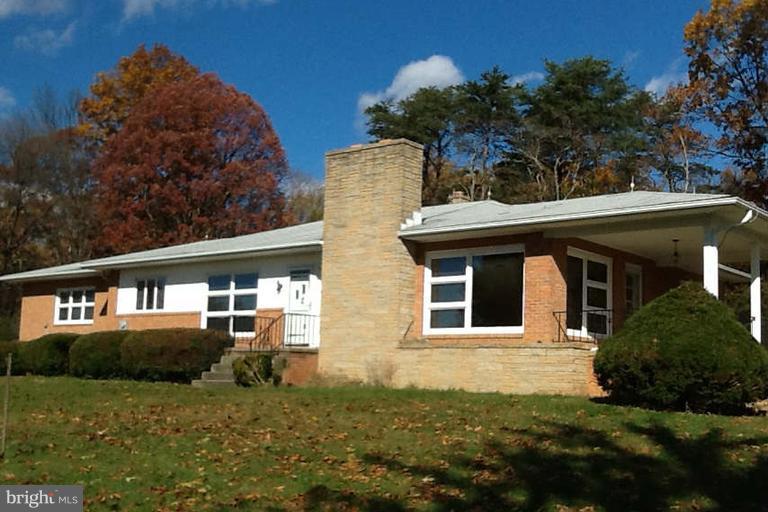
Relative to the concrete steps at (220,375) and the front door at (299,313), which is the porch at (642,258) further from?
the concrete steps at (220,375)

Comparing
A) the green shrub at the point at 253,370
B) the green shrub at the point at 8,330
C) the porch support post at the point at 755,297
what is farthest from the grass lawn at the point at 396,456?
the green shrub at the point at 8,330

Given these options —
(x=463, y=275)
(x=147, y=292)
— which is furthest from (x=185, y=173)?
(x=463, y=275)

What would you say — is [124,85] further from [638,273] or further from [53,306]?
[638,273]

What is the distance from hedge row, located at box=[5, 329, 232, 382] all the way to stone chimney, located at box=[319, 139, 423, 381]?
3032 millimetres

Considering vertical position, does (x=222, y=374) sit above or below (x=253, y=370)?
below

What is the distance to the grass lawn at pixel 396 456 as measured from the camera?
880 cm

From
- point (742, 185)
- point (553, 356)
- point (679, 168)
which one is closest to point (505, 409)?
point (553, 356)

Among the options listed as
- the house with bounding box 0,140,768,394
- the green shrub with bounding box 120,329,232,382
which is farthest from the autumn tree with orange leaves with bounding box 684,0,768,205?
the green shrub with bounding box 120,329,232,382

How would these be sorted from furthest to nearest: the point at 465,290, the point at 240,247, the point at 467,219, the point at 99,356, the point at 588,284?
1. the point at 240,247
2. the point at 99,356
3. the point at 467,219
4. the point at 588,284
5. the point at 465,290

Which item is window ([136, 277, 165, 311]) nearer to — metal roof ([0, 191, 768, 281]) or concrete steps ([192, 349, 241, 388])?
metal roof ([0, 191, 768, 281])

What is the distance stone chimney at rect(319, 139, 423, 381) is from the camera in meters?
19.2

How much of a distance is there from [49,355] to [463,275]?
12037mm

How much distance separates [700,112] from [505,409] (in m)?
21.5

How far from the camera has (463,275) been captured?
19.2 m
